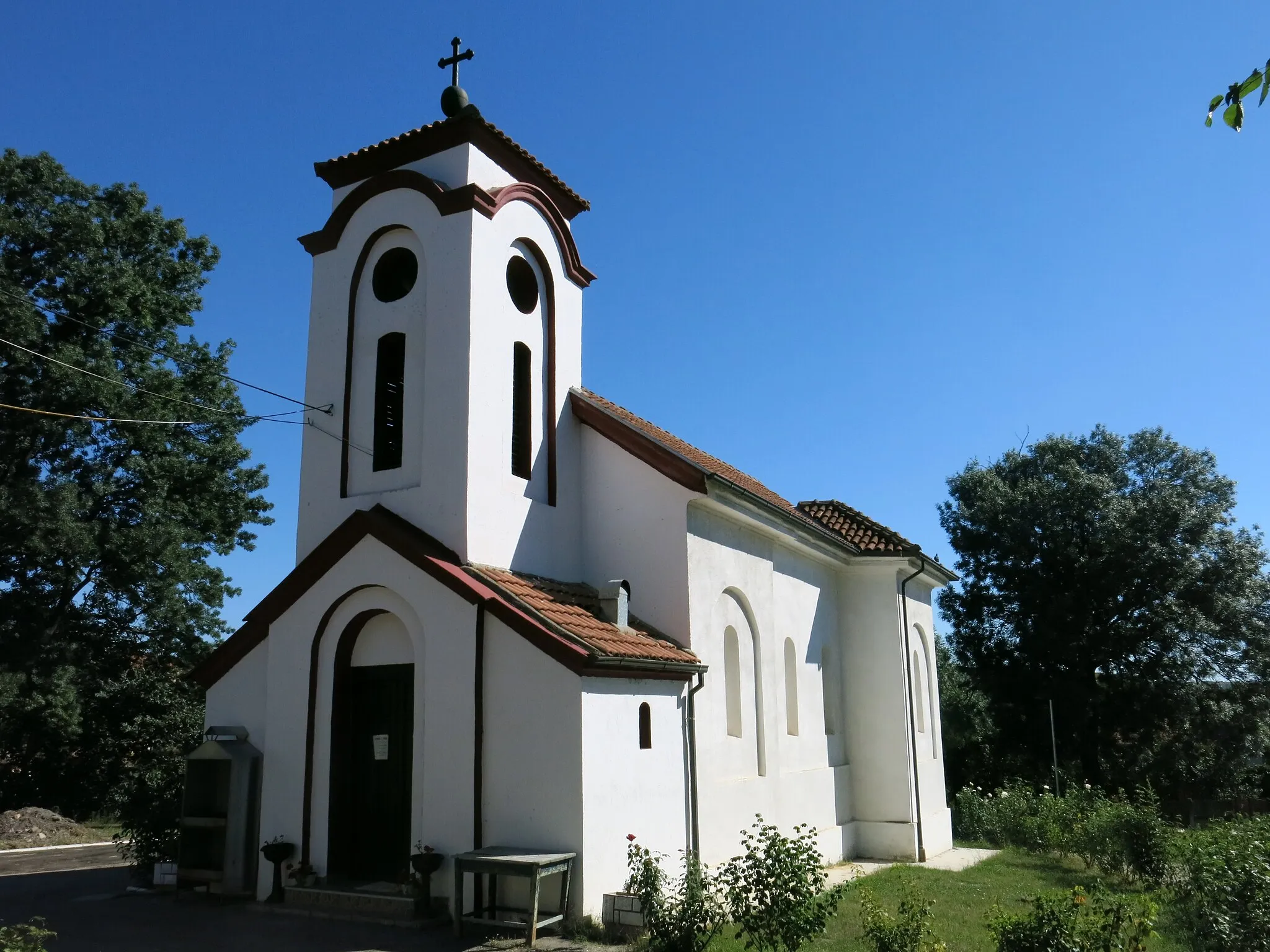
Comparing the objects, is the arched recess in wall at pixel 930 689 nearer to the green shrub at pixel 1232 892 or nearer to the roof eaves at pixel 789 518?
the roof eaves at pixel 789 518

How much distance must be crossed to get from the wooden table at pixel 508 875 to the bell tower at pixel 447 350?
366cm

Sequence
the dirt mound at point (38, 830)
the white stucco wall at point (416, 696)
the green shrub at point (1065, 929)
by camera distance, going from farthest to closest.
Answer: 1. the dirt mound at point (38, 830)
2. the white stucco wall at point (416, 696)
3. the green shrub at point (1065, 929)

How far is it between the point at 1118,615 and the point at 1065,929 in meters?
29.0

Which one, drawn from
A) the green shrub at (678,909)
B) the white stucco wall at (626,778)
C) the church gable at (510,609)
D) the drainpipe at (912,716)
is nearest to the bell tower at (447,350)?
the church gable at (510,609)

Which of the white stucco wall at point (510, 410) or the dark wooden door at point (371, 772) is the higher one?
the white stucco wall at point (510, 410)

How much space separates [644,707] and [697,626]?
1798 millimetres

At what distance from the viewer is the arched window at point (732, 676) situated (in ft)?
46.4

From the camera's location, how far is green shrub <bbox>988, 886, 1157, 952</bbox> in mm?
6789

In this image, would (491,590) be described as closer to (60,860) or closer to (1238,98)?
(1238,98)

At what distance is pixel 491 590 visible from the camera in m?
11.0

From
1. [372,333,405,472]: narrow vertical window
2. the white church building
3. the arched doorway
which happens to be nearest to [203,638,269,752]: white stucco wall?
the white church building

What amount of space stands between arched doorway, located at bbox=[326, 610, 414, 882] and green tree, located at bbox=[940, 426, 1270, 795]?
26.7 meters

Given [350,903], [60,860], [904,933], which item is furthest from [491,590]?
[60,860]

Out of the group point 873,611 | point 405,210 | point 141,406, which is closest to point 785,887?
point 405,210
